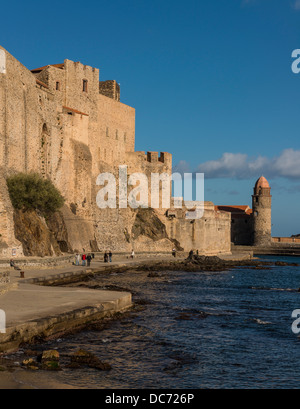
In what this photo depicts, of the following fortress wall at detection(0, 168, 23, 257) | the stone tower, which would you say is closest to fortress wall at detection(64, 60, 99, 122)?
fortress wall at detection(0, 168, 23, 257)

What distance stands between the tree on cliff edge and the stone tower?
45223mm

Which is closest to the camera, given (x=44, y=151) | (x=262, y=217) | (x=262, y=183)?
(x=44, y=151)

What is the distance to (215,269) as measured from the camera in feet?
121

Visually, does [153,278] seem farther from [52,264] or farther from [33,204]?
[33,204]

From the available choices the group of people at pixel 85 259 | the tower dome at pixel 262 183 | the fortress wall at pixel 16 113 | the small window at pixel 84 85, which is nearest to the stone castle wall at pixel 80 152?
the fortress wall at pixel 16 113

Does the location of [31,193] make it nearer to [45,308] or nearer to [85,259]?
[85,259]

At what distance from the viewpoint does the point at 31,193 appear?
2547 cm

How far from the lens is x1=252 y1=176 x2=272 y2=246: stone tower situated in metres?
68.7

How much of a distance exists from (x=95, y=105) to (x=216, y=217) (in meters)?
19.0

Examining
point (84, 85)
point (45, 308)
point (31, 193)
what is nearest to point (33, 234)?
point (31, 193)

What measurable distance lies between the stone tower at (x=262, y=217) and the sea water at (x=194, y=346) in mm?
50426

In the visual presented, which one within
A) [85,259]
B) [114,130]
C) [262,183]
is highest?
[114,130]

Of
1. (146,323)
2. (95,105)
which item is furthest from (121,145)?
(146,323)

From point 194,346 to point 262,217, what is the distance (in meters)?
59.4
